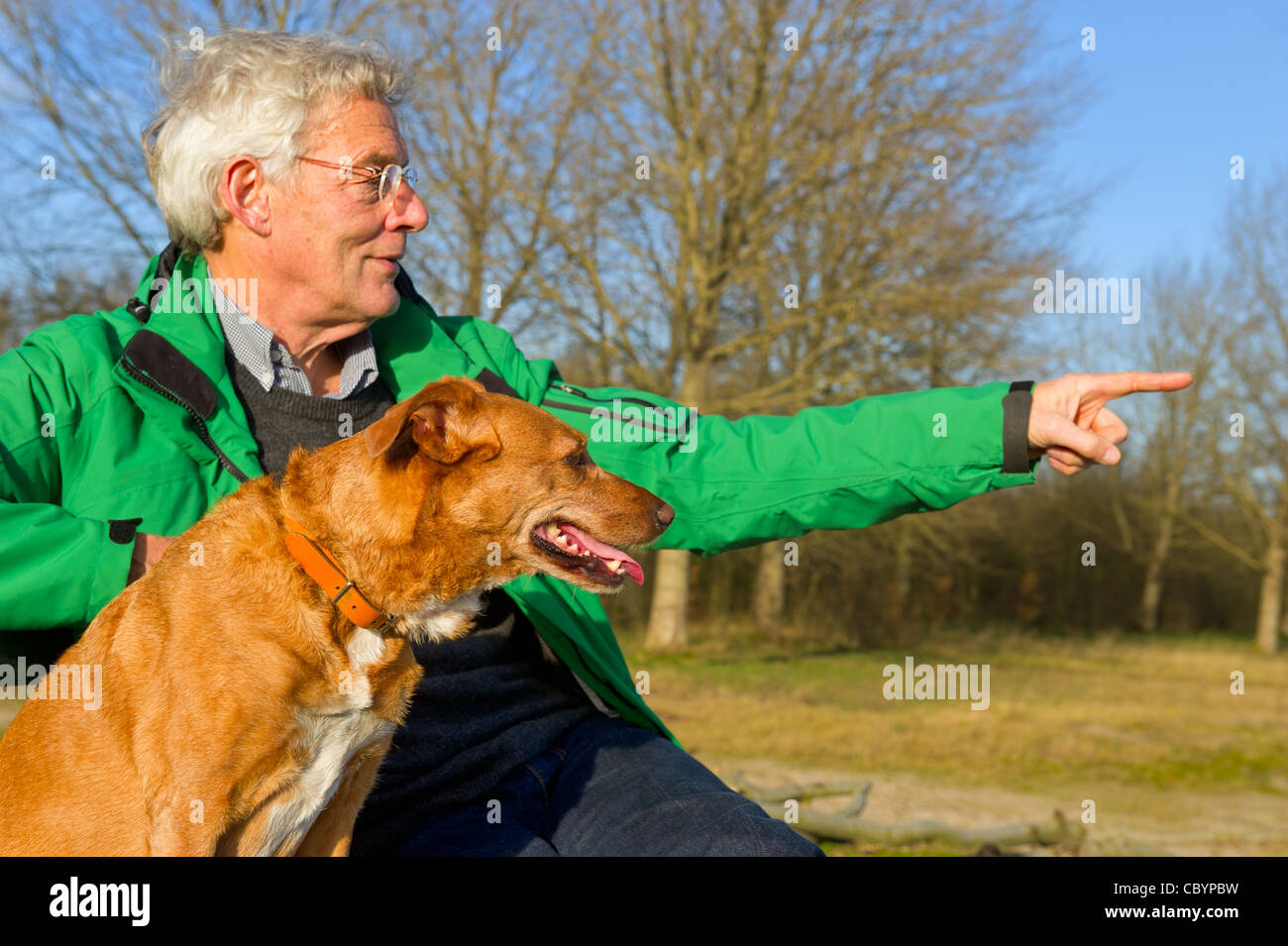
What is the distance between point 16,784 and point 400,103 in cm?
219

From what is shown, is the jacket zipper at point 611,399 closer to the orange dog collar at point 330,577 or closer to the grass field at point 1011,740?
the orange dog collar at point 330,577

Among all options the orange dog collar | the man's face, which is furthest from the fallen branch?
the orange dog collar

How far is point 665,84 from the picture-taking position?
1909 centimetres

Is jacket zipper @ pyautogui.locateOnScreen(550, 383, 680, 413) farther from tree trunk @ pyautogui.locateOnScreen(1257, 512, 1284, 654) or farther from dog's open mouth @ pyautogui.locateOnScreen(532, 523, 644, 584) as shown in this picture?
tree trunk @ pyautogui.locateOnScreen(1257, 512, 1284, 654)

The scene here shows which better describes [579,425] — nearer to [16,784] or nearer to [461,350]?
[461,350]

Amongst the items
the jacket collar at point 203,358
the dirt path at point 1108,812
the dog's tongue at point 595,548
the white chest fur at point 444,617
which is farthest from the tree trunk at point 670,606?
the white chest fur at point 444,617

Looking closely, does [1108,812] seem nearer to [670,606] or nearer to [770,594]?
[670,606]

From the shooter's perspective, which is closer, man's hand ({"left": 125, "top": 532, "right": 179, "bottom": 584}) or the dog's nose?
man's hand ({"left": 125, "top": 532, "right": 179, "bottom": 584})

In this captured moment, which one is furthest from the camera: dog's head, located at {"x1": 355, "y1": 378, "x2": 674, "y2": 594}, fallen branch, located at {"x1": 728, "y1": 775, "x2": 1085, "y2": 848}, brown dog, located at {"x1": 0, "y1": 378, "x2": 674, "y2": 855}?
fallen branch, located at {"x1": 728, "y1": 775, "x2": 1085, "y2": 848}

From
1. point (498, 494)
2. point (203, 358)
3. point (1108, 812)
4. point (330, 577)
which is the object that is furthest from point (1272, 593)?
point (330, 577)

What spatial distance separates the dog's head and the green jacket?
290 millimetres

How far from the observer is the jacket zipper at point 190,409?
283 cm

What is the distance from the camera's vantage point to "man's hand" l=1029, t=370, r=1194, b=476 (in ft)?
8.86

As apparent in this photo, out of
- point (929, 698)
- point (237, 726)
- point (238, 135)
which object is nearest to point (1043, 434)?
point (237, 726)
